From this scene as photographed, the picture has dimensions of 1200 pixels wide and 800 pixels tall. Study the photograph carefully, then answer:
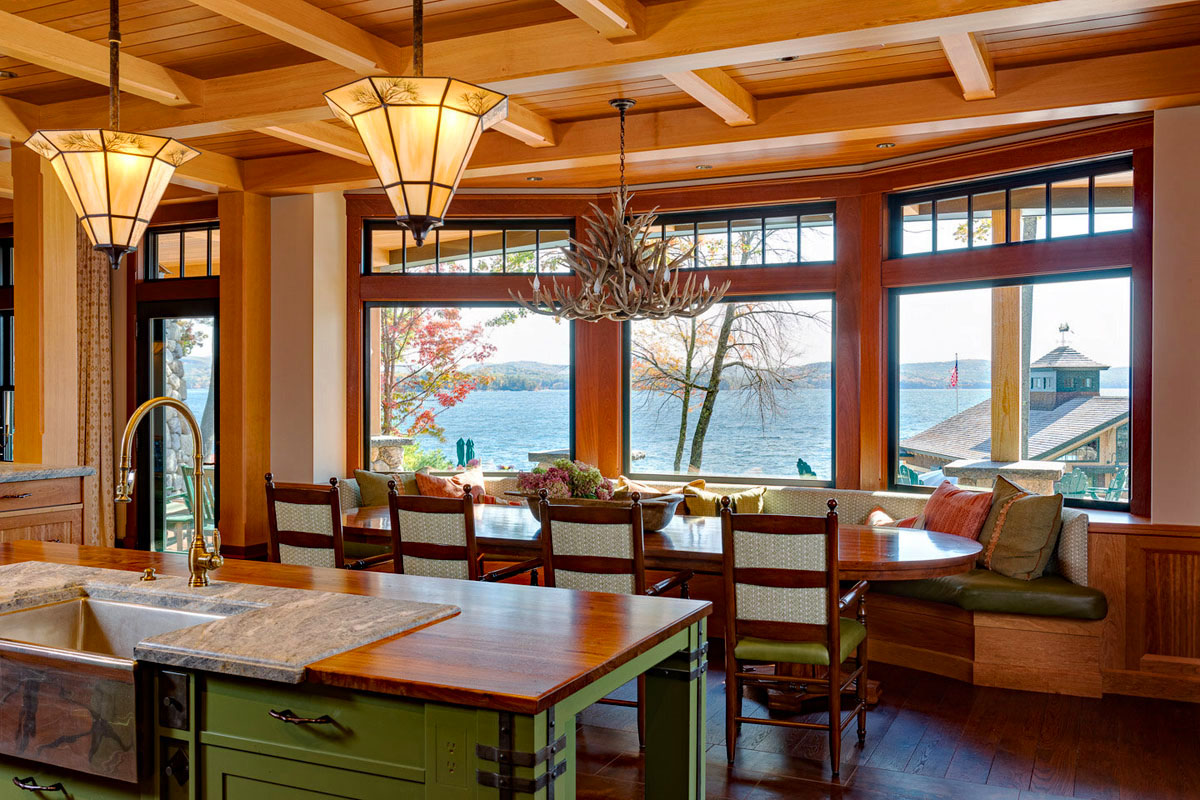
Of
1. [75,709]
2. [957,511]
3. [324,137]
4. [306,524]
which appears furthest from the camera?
[324,137]

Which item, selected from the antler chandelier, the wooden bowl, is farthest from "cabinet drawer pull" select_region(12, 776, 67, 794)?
the antler chandelier

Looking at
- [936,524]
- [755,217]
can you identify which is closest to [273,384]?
[755,217]

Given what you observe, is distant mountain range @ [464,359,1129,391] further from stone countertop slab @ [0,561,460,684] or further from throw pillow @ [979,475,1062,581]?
stone countertop slab @ [0,561,460,684]

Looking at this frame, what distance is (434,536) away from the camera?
3.78 meters

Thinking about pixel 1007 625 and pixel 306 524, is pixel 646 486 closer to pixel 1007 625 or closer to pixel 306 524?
pixel 1007 625

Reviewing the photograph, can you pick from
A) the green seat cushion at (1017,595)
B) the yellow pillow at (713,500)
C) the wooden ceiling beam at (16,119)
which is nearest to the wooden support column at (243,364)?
the wooden ceiling beam at (16,119)

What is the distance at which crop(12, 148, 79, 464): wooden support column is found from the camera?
507 cm

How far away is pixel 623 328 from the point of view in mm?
6766

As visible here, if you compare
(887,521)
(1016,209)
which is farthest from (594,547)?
(1016,209)

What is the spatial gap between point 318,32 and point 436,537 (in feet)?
6.64

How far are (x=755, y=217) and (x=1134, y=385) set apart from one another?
8.44 feet

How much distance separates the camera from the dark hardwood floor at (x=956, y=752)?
3.31 metres

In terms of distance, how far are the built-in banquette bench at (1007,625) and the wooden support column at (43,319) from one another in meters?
4.44

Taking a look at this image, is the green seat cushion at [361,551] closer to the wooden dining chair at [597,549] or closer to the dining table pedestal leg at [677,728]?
the wooden dining chair at [597,549]
